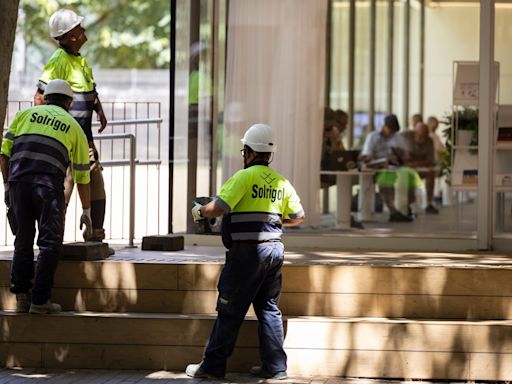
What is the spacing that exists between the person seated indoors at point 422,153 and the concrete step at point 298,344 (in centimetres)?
813

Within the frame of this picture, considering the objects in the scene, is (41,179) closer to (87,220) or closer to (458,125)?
(87,220)

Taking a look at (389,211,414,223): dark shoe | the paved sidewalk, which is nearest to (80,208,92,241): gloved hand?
the paved sidewalk

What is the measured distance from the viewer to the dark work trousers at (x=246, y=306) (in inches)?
363

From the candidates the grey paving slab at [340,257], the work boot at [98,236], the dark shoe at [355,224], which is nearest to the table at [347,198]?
the dark shoe at [355,224]

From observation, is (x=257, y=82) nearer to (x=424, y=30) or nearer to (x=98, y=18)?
(x=424, y=30)

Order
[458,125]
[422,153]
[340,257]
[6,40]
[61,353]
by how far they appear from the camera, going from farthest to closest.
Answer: [422,153] → [458,125] → [340,257] → [61,353] → [6,40]

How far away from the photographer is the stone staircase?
31.1 ft

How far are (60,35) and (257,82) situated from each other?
2.82m

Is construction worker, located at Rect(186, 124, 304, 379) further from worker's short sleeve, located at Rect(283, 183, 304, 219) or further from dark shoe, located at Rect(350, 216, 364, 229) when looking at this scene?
dark shoe, located at Rect(350, 216, 364, 229)

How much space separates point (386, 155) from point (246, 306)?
9.40 metres

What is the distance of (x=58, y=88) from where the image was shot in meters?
10.0

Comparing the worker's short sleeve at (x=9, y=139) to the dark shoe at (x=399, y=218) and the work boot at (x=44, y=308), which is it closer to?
the work boot at (x=44, y=308)

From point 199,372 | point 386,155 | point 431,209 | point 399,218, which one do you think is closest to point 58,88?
point 199,372

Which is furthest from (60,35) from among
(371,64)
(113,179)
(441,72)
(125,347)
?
(371,64)
